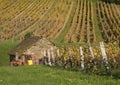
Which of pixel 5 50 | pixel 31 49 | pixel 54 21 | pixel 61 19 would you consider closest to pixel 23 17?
pixel 54 21

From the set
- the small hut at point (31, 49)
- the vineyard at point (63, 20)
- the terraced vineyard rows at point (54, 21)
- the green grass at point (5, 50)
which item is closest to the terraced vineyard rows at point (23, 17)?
the vineyard at point (63, 20)

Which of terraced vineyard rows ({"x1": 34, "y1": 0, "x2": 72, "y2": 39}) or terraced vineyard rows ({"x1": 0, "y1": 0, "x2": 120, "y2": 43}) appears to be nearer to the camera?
terraced vineyard rows ({"x1": 0, "y1": 0, "x2": 120, "y2": 43})

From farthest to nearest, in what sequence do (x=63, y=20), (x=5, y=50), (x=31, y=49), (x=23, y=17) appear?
(x=23, y=17), (x=63, y=20), (x=5, y=50), (x=31, y=49)

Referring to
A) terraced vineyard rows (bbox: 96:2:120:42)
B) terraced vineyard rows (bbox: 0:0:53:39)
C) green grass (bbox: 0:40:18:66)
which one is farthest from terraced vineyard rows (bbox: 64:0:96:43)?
green grass (bbox: 0:40:18:66)

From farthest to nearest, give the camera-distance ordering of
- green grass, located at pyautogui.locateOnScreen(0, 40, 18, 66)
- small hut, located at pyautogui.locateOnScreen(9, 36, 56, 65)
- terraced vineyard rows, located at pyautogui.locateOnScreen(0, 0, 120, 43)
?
terraced vineyard rows, located at pyautogui.locateOnScreen(0, 0, 120, 43)
green grass, located at pyautogui.locateOnScreen(0, 40, 18, 66)
small hut, located at pyautogui.locateOnScreen(9, 36, 56, 65)

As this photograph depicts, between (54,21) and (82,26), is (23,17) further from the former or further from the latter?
(82,26)

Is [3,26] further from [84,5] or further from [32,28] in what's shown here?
[84,5]

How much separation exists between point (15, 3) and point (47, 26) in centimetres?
2628

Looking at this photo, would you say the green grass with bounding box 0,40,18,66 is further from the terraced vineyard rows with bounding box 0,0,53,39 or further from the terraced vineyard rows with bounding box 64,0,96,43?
the terraced vineyard rows with bounding box 64,0,96,43

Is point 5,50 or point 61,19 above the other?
point 61,19

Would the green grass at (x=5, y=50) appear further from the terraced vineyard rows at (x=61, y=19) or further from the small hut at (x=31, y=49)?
the terraced vineyard rows at (x=61, y=19)

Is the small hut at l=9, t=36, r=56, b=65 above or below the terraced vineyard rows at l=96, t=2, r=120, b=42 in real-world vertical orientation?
below

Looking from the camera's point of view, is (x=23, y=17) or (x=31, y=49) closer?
(x=31, y=49)

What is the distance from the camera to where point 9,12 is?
103125mm
